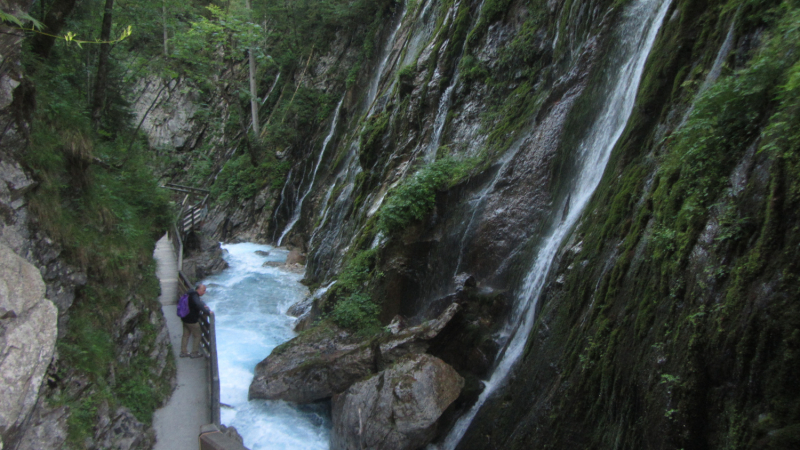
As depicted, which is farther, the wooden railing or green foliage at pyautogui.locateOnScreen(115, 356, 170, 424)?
the wooden railing

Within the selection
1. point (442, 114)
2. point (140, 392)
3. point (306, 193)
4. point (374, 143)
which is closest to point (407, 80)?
point (374, 143)

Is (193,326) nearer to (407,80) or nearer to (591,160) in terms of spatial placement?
(591,160)

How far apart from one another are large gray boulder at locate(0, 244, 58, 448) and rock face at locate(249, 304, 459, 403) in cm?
435

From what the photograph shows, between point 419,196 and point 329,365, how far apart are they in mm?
4086

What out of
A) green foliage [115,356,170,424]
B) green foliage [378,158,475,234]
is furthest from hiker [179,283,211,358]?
green foliage [378,158,475,234]

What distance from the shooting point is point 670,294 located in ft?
13.0

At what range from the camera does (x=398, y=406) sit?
6746 mm

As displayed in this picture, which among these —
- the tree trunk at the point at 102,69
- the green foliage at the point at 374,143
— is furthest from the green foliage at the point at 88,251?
the green foliage at the point at 374,143

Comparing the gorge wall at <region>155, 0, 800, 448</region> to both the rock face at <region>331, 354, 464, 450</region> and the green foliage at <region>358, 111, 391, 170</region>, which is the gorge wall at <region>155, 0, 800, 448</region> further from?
the green foliage at <region>358, 111, 391, 170</region>

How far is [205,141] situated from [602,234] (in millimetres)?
29420

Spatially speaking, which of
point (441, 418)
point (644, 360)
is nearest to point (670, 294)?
point (644, 360)

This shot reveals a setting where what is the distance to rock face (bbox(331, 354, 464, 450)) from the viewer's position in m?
6.56

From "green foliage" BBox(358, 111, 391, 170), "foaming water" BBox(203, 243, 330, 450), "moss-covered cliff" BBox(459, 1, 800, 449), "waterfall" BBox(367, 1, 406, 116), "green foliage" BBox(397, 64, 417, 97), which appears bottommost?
"foaming water" BBox(203, 243, 330, 450)

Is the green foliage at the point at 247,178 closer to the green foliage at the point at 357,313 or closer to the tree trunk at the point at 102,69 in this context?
the tree trunk at the point at 102,69
